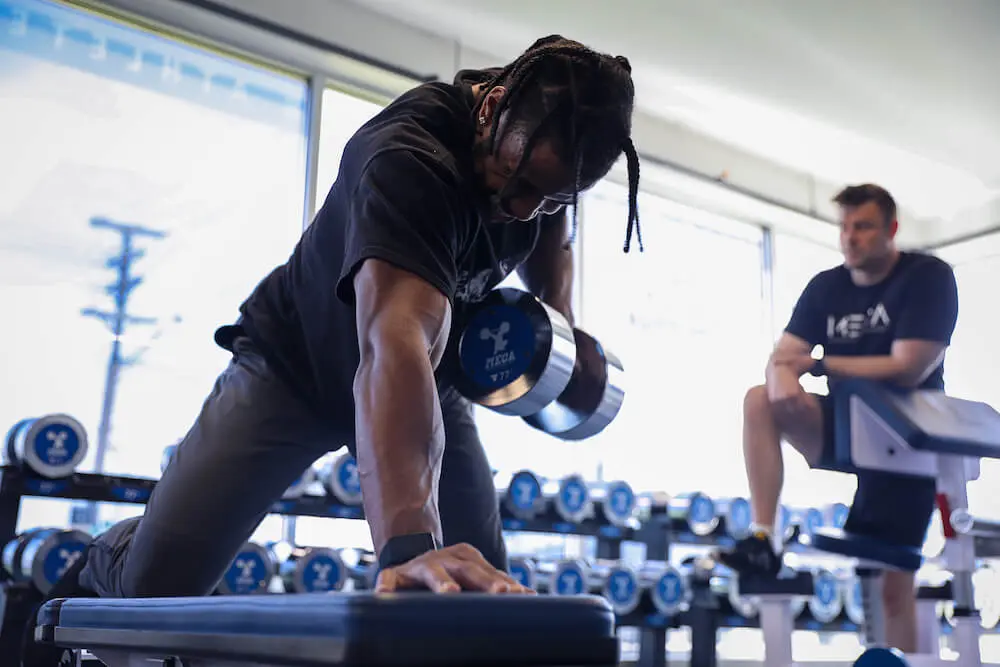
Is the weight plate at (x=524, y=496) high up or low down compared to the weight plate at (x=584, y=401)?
down

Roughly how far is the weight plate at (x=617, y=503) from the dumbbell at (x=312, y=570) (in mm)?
1159

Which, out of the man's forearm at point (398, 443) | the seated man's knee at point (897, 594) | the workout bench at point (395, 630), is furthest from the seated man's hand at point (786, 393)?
the workout bench at point (395, 630)

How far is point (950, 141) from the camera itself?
5.19 metres

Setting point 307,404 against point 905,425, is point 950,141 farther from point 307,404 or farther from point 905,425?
point 307,404

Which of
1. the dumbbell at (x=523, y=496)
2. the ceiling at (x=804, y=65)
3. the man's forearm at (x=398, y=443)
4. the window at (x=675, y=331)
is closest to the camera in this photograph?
the man's forearm at (x=398, y=443)

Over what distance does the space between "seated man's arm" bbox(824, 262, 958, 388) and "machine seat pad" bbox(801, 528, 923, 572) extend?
0.50 m

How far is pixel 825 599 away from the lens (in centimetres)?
427

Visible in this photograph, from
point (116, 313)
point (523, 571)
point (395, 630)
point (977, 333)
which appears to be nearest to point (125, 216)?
point (116, 313)

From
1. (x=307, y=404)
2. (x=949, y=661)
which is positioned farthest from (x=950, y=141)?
(x=307, y=404)

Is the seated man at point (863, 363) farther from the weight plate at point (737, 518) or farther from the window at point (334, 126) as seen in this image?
the window at point (334, 126)

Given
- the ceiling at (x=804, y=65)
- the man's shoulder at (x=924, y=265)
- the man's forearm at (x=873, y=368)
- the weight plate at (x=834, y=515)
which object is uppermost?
the ceiling at (x=804, y=65)

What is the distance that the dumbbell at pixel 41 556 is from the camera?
7.82 feet

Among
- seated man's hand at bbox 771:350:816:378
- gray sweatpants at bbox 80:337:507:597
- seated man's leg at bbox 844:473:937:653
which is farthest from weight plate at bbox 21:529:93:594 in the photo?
seated man's leg at bbox 844:473:937:653

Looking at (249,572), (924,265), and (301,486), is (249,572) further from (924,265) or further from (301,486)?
(924,265)
